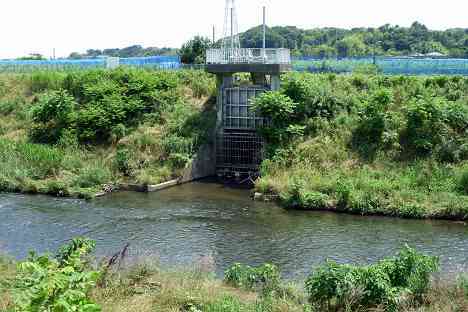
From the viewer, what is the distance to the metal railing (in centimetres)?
3238

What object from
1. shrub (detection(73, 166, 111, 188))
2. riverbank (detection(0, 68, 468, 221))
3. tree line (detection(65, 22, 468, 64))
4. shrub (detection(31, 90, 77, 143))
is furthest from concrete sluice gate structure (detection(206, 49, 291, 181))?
tree line (detection(65, 22, 468, 64))

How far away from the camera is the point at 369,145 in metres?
29.5

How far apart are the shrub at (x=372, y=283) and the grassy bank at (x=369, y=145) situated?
475 inches

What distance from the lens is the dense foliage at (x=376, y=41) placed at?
3391 inches

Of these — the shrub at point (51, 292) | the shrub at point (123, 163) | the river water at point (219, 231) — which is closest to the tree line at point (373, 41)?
the shrub at point (123, 163)

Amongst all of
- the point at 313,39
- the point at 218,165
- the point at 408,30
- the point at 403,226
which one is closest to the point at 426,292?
the point at 403,226

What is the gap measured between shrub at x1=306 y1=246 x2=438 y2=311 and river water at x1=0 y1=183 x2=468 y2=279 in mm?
5034

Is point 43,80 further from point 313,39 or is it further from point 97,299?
point 313,39

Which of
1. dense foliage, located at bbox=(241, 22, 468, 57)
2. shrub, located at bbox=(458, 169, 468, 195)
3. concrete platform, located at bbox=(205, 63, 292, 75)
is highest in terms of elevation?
dense foliage, located at bbox=(241, 22, 468, 57)

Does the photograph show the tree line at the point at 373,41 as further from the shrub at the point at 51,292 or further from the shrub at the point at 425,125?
the shrub at the point at 51,292

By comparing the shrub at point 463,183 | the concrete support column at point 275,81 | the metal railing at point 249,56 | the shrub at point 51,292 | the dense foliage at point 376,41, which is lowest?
the shrub at point 463,183

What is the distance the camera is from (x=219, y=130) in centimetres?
3391

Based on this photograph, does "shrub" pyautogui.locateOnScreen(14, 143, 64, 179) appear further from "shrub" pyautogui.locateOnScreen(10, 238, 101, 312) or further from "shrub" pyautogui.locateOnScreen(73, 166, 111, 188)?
"shrub" pyautogui.locateOnScreen(10, 238, 101, 312)

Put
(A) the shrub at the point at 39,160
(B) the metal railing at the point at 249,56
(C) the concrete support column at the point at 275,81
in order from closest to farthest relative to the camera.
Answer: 1. (A) the shrub at the point at 39,160
2. (B) the metal railing at the point at 249,56
3. (C) the concrete support column at the point at 275,81
